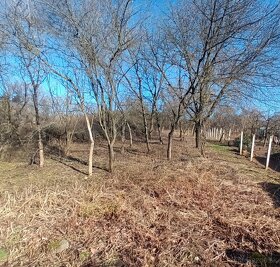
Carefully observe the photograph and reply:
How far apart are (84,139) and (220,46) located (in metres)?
11.2

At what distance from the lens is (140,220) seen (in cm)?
445

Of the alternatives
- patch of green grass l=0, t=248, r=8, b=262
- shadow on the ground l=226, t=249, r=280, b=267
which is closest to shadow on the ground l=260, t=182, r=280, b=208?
shadow on the ground l=226, t=249, r=280, b=267

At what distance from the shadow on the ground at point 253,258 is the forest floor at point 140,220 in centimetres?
1

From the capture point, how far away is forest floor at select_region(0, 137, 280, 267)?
11.6 ft

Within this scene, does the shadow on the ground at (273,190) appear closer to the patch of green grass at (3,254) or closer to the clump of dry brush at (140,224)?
the clump of dry brush at (140,224)

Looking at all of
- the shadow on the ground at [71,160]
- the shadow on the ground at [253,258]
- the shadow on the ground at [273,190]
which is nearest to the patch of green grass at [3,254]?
the shadow on the ground at [253,258]

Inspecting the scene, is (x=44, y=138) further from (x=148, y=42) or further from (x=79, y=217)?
(x=79, y=217)

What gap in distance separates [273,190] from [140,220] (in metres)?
3.56

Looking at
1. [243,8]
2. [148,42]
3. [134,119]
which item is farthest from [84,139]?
[243,8]

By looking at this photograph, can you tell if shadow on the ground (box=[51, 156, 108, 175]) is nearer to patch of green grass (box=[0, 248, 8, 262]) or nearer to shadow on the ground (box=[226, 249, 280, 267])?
patch of green grass (box=[0, 248, 8, 262])

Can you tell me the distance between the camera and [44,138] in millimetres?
14031

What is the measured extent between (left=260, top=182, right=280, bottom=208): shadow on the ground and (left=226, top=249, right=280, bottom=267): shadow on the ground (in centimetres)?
186

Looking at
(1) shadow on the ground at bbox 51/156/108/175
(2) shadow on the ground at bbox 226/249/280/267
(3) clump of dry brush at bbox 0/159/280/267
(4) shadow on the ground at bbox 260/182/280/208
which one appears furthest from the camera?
(1) shadow on the ground at bbox 51/156/108/175

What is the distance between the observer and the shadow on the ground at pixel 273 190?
5.39 meters
